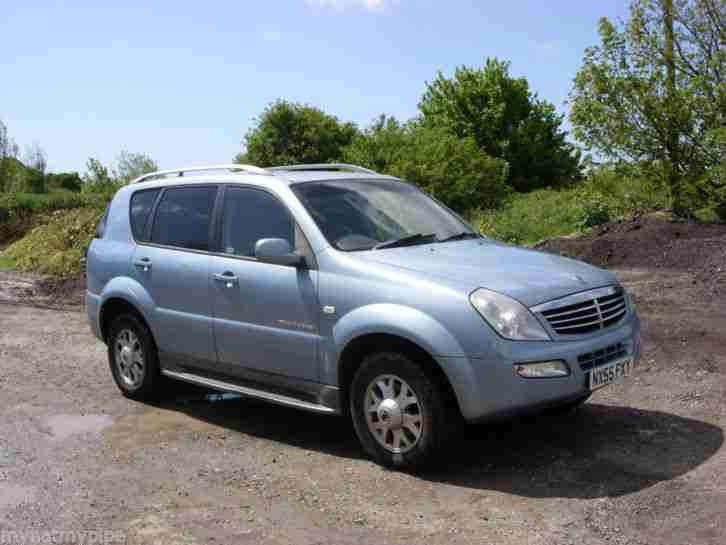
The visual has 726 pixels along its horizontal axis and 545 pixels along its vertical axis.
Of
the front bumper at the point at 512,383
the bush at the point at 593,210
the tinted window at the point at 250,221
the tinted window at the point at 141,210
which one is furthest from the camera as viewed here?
the bush at the point at 593,210

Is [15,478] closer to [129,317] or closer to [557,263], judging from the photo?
→ [129,317]

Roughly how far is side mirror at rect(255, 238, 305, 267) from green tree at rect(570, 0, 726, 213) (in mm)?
10113

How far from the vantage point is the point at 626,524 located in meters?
4.75

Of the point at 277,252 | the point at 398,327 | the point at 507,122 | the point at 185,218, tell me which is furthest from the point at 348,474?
the point at 507,122

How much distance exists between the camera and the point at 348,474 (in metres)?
5.80

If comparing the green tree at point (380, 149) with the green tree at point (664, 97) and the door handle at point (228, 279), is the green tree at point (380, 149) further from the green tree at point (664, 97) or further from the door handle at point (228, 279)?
the door handle at point (228, 279)

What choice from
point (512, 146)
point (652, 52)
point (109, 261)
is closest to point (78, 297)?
point (109, 261)

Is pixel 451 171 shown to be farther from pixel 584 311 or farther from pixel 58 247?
pixel 584 311

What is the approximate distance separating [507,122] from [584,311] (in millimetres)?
25128

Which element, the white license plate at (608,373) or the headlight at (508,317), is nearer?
the headlight at (508,317)

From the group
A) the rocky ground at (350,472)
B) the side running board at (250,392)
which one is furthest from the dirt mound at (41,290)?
the side running board at (250,392)

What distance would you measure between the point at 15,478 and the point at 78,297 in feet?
33.2

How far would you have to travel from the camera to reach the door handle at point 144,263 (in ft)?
24.5

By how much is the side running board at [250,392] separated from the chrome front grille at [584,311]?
1558 millimetres
